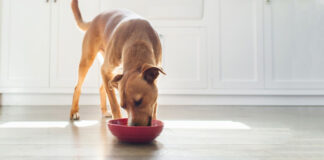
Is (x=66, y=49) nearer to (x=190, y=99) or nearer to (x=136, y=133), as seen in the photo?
(x=190, y=99)

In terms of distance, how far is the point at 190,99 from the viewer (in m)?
2.44

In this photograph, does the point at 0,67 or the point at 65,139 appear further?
the point at 0,67

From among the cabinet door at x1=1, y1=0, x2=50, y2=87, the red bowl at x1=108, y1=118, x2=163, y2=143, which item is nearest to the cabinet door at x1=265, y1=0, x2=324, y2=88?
the red bowl at x1=108, y1=118, x2=163, y2=143

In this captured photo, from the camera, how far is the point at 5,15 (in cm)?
239

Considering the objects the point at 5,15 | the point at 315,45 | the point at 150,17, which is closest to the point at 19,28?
the point at 5,15

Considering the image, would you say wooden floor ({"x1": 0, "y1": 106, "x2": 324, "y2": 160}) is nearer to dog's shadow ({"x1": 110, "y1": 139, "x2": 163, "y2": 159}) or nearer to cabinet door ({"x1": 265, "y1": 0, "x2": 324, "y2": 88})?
dog's shadow ({"x1": 110, "y1": 139, "x2": 163, "y2": 159})

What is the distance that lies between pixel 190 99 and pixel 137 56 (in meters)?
1.53

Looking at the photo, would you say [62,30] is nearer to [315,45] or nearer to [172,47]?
[172,47]

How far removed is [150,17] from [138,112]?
1742mm

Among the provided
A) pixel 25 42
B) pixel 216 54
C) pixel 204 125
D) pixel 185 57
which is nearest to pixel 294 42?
pixel 216 54

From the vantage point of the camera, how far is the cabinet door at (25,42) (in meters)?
2.39

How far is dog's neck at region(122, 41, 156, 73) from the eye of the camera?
3.12 feet

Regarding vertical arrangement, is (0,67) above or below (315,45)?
below

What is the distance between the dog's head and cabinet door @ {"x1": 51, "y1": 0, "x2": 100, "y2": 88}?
1589 mm
